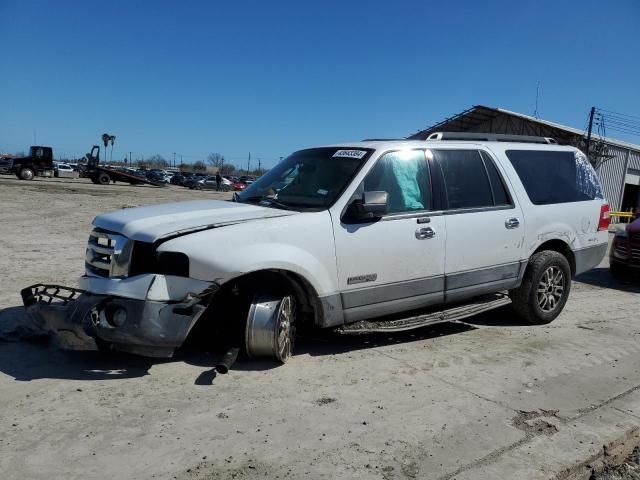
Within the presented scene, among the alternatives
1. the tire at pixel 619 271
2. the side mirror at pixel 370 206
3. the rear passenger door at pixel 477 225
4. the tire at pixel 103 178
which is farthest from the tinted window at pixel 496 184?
the tire at pixel 103 178

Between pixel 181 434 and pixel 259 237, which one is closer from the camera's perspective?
pixel 181 434

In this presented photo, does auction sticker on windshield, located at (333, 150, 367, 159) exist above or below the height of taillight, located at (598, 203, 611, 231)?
above

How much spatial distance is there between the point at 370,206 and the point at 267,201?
98 cm

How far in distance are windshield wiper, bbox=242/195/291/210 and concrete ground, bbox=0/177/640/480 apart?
1.32m

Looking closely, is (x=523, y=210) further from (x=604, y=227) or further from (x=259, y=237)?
(x=259, y=237)

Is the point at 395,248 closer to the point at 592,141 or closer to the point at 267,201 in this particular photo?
the point at 267,201

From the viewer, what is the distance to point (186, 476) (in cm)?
292

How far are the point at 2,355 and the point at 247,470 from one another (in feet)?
8.65

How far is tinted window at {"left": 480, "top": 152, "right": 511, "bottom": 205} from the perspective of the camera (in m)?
5.69

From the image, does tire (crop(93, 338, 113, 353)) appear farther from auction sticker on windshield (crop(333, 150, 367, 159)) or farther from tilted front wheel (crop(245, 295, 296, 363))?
auction sticker on windshield (crop(333, 150, 367, 159))

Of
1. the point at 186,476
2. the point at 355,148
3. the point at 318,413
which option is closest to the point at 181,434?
the point at 186,476

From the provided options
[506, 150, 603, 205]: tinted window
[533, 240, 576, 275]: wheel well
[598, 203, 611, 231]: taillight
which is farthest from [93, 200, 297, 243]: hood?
[598, 203, 611, 231]: taillight

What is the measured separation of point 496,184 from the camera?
5.72 m

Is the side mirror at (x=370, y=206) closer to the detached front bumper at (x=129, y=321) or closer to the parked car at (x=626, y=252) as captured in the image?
the detached front bumper at (x=129, y=321)
